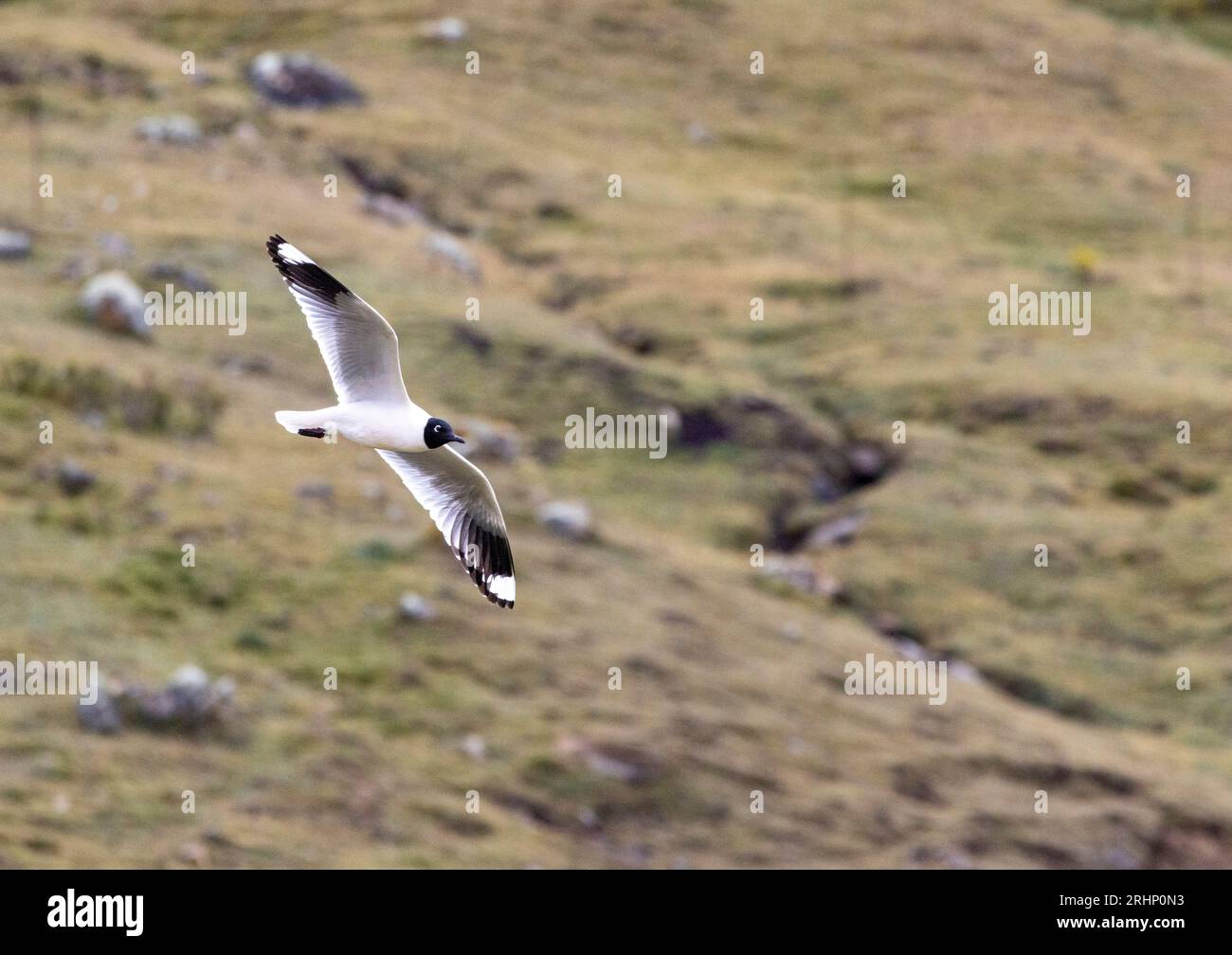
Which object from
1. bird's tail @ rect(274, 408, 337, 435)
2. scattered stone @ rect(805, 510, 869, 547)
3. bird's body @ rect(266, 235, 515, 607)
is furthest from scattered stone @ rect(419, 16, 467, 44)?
bird's tail @ rect(274, 408, 337, 435)

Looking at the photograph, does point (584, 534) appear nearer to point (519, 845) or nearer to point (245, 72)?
point (519, 845)

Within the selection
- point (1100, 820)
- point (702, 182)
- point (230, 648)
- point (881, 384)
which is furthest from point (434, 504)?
point (702, 182)

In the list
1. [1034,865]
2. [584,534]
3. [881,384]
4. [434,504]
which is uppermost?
[881,384]

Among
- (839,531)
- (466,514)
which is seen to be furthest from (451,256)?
(466,514)

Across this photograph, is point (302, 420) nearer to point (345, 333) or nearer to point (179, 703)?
point (345, 333)

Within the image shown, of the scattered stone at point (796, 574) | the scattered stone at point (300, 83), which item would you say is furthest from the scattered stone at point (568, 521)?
the scattered stone at point (300, 83)

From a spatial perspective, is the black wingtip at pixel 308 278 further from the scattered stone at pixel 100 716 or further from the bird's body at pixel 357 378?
the scattered stone at pixel 100 716
